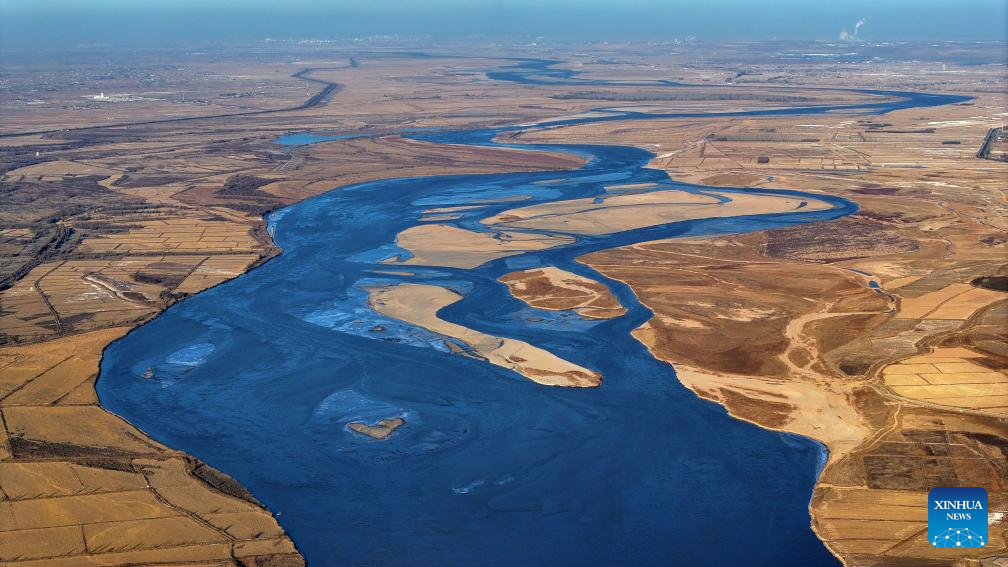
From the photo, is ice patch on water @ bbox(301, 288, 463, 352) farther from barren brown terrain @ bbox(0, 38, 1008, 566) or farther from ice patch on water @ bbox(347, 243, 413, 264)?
ice patch on water @ bbox(347, 243, 413, 264)

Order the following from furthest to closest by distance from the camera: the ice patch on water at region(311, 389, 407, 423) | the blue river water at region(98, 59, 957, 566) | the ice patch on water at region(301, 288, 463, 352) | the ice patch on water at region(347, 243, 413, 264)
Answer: the ice patch on water at region(347, 243, 413, 264), the ice patch on water at region(301, 288, 463, 352), the ice patch on water at region(311, 389, 407, 423), the blue river water at region(98, 59, 957, 566)

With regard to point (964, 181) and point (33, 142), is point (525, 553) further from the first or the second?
point (33, 142)

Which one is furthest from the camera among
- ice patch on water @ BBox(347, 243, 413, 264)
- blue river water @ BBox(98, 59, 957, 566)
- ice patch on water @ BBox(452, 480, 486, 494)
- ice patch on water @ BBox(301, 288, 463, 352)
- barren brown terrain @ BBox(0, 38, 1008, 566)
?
ice patch on water @ BBox(347, 243, 413, 264)

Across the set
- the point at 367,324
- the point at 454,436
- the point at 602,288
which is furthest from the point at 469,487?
the point at 602,288

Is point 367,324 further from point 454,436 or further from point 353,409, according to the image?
point 454,436

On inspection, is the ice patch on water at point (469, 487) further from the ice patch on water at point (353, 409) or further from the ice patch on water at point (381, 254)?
the ice patch on water at point (381, 254)

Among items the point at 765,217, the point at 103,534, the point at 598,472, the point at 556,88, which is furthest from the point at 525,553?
the point at 556,88

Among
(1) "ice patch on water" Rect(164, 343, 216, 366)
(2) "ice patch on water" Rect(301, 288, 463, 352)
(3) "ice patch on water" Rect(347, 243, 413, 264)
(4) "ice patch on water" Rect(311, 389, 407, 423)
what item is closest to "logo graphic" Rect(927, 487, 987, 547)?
(4) "ice patch on water" Rect(311, 389, 407, 423)

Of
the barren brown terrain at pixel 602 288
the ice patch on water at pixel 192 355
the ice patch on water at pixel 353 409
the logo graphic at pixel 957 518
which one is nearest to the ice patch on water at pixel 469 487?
the barren brown terrain at pixel 602 288
